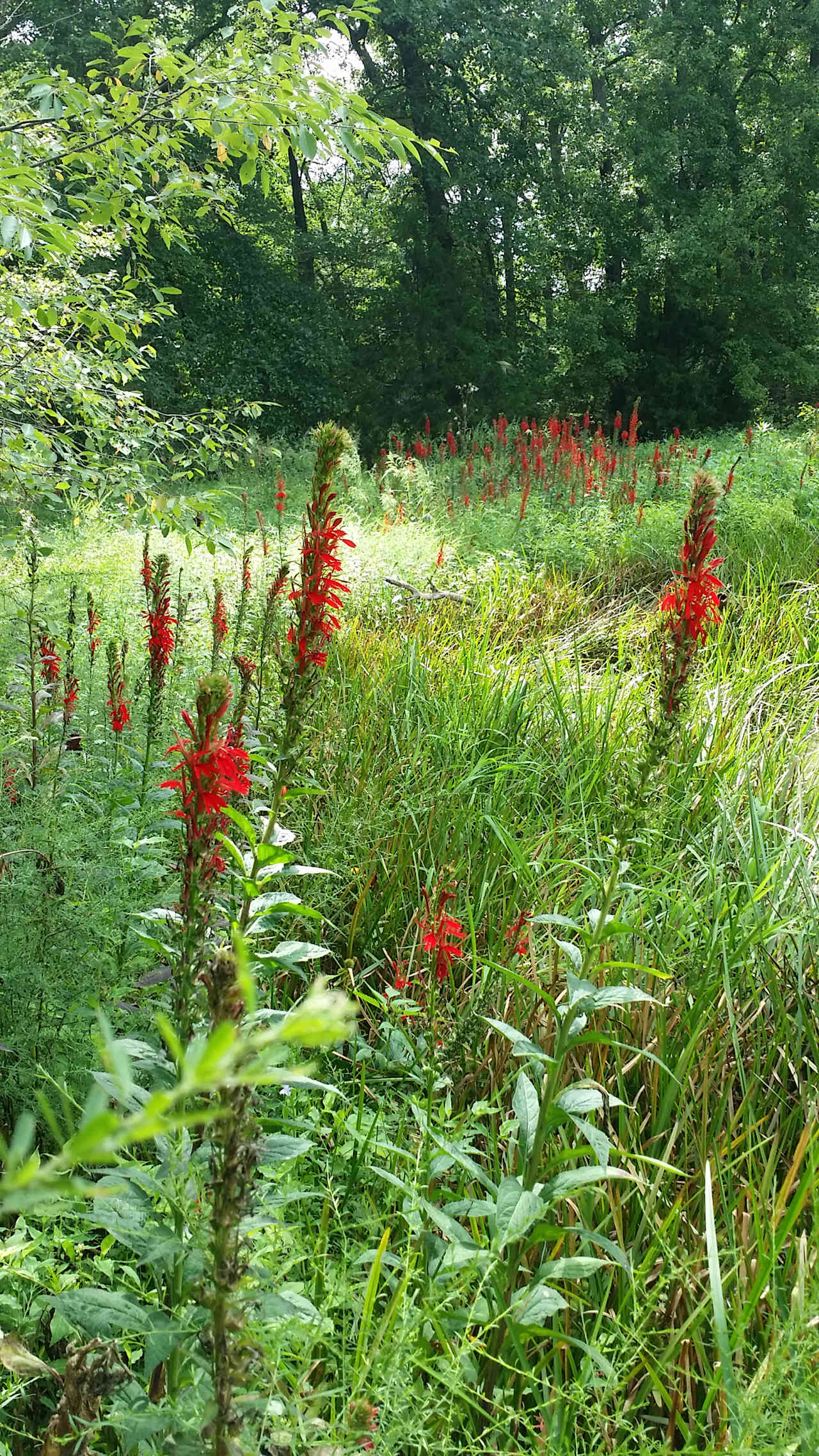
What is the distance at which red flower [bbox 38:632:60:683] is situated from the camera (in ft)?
8.16

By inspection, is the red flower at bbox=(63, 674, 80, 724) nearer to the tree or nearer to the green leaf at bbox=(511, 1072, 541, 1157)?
the tree

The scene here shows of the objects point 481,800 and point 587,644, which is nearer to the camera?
point 481,800

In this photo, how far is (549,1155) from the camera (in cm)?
179

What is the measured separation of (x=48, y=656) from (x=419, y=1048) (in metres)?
1.56

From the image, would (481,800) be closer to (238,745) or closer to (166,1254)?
(238,745)

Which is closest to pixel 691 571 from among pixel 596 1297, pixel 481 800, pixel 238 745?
pixel 238 745

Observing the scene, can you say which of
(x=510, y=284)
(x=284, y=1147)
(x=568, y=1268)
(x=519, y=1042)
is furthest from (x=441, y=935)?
(x=510, y=284)

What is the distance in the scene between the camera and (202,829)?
1126mm

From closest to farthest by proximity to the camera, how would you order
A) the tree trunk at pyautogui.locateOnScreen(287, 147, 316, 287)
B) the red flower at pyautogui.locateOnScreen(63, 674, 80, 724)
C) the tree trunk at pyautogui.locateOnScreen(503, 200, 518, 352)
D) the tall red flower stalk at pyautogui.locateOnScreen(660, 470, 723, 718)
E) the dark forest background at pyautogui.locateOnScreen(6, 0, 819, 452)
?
the tall red flower stalk at pyautogui.locateOnScreen(660, 470, 723, 718), the red flower at pyautogui.locateOnScreen(63, 674, 80, 724), the dark forest background at pyautogui.locateOnScreen(6, 0, 819, 452), the tree trunk at pyautogui.locateOnScreen(503, 200, 518, 352), the tree trunk at pyautogui.locateOnScreen(287, 147, 316, 287)

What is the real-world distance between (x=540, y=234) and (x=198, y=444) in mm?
19090

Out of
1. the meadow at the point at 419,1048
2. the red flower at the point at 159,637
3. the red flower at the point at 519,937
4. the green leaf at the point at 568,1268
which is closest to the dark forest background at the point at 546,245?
the meadow at the point at 419,1048

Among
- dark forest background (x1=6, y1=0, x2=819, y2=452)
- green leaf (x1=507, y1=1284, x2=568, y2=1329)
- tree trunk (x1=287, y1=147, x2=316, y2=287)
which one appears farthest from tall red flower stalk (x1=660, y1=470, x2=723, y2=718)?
tree trunk (x1=287, y1=147, x2=316, y2=287)

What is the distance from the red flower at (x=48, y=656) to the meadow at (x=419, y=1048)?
5cm

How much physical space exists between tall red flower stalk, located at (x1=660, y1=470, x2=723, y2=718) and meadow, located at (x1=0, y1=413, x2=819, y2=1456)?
70mm
